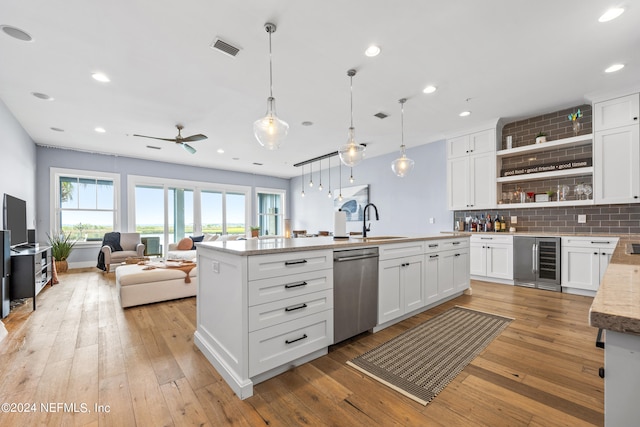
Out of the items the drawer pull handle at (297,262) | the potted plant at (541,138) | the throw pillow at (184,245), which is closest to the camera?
the drawer pull handle at (297,262)

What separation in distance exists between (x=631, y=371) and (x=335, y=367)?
1.74 metres

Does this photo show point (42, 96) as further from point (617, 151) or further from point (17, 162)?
point (617, 151)

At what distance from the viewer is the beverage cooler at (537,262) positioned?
402 cm

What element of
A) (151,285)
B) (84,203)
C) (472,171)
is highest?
(472,171)

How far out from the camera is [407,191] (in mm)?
6402

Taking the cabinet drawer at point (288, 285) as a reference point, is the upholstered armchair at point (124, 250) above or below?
below

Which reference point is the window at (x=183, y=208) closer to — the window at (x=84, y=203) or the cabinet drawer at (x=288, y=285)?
the window at (x=84, y=203)

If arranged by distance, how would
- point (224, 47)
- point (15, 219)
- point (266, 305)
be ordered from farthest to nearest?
point (15, 219), point (224, 47), point (266, 305)

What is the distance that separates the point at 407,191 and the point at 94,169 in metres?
7.43

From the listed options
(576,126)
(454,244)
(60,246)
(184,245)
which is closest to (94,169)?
(60,246)

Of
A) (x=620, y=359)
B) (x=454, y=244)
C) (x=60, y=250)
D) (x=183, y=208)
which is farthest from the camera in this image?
(x=183, y=208)

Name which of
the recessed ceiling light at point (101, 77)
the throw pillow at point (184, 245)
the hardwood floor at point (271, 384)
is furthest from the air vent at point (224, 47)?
the throw pillow at point (184, 245)

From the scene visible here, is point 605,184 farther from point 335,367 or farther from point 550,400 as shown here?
point 335,367

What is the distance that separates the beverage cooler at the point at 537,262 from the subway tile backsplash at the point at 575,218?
565 mm
